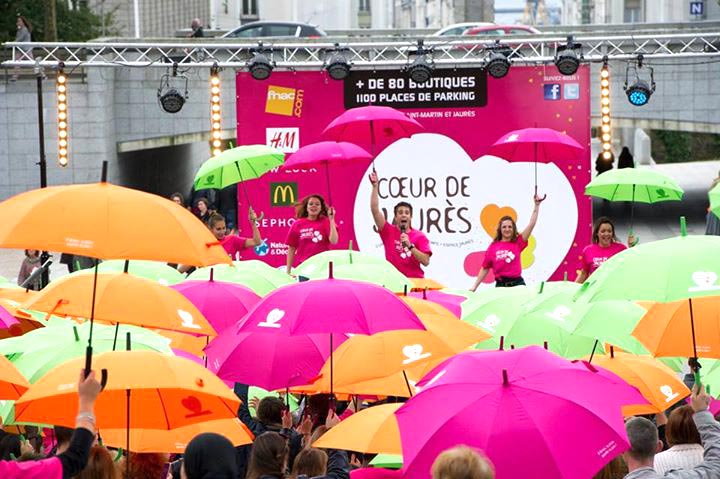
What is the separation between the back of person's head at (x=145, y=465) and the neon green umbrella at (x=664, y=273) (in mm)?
2325

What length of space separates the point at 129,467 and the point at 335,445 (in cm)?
100

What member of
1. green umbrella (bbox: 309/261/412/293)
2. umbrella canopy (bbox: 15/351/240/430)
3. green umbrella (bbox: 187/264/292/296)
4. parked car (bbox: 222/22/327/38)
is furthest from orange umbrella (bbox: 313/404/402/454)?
parked car (bbox: 222/22/327/38)

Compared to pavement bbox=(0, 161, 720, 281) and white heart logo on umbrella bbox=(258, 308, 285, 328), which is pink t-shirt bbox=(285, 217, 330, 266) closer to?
white heart logo on umbrella bbox=(258, 308, 285, 328)

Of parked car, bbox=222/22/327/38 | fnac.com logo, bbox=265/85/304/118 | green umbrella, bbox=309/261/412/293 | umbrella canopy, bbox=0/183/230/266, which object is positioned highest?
parked car, bbox=222/22/327/38

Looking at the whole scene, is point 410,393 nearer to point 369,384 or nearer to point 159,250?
point 369,384

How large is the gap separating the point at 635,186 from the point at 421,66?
12.2ft

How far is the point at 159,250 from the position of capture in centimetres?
756

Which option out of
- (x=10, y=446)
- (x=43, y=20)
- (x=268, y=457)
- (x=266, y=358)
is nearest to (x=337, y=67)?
(x=266, y=358)

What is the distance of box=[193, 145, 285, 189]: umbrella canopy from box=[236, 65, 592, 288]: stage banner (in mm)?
3239

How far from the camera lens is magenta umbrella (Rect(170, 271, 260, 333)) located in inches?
413

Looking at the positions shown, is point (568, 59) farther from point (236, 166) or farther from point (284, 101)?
point (236, 166)

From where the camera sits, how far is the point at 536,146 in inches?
733

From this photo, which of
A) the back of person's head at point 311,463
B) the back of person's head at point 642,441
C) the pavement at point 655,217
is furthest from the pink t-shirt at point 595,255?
the pavement at point 655,217

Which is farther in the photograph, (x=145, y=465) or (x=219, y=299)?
(x=219, y=299)
